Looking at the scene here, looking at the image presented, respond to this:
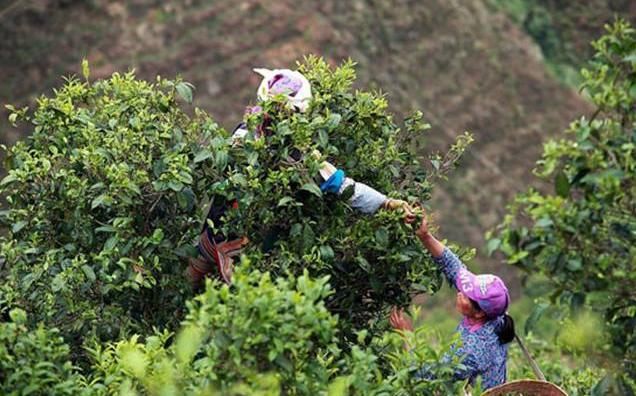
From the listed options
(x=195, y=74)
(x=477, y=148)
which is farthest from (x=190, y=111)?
(x=477, y=148)

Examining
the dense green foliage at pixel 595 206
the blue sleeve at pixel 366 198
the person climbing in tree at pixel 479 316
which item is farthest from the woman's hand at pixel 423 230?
the dense green foliage at pixel 595 206

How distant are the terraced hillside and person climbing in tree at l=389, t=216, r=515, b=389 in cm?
823

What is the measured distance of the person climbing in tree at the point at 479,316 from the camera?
5395 mm

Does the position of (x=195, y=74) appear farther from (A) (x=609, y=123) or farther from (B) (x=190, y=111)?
(A) (x=609, y=123)

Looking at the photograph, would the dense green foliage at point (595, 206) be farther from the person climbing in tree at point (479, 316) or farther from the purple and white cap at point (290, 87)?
the purple and white cap at point (290, 87)

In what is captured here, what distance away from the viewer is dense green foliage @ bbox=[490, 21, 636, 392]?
14.1 ft

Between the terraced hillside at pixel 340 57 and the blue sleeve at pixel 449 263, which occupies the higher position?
the blue sleeve at pixel 449 263

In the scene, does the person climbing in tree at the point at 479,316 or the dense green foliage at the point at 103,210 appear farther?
the person climbing in tree at the point at 479,316

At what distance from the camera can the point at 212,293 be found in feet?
13.1

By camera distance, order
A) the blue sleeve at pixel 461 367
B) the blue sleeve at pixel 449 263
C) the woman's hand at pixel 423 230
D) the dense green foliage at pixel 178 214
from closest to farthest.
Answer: the blue sleeve at pixel 461 367, the dense green foliage at pixel 178 214, the woman's hand at pixel 423 230, the blue sleeve at pixel 449 263

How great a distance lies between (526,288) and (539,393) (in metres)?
0.73

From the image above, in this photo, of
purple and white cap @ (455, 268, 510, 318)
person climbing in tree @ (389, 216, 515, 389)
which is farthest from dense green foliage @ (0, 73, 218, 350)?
purple and white cap @ (455, 268, 510, 318)

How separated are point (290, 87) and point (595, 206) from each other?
1.60 m

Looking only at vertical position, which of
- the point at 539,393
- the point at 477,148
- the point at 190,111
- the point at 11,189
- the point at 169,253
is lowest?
the point at 477,148
